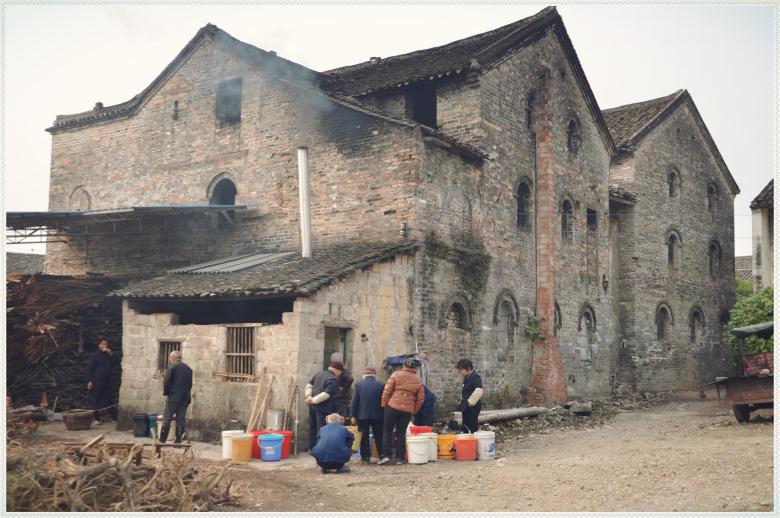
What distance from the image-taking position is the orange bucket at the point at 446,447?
44.2ft

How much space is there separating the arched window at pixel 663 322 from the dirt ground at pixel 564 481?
42.5 ft

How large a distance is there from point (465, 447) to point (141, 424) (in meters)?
6.31

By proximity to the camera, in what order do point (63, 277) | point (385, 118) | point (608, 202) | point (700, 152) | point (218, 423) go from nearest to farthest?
point (218, 423) < point (385, 118) < point (63, 277) < point (608, 202) < point (700, 152)

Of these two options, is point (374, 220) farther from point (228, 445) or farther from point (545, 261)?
point (228, 445)

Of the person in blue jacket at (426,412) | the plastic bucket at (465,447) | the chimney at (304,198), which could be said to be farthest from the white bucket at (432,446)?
the chimney at (304,198)

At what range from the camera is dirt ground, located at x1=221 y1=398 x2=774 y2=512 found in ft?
31.6

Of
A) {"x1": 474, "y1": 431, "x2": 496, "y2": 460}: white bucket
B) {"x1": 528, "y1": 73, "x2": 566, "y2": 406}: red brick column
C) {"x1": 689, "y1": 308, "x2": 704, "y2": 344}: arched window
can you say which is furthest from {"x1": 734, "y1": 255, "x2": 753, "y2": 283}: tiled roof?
{"x1": 474, "y1": 431, "x2": 496, "y2": 460}: white bucket

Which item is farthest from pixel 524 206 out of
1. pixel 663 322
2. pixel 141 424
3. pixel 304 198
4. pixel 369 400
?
pixel 141 424

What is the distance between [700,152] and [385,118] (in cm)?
1706

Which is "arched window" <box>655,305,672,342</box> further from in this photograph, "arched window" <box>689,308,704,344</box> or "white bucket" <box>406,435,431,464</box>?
"white bucket" <box>406,435,431,464</box>

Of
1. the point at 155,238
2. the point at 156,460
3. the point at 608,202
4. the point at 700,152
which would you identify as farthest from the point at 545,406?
the point at 700,152

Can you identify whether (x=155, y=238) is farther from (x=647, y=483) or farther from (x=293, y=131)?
(x=647, y=483)

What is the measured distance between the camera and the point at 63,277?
19109 millimetres

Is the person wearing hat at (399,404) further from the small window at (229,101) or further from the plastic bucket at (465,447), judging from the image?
the small window at (229,101)
